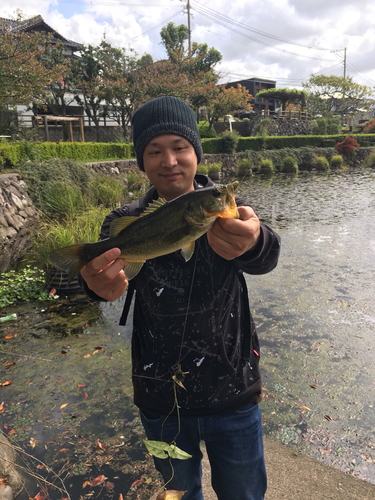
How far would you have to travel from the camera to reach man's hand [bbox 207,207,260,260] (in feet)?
5.17

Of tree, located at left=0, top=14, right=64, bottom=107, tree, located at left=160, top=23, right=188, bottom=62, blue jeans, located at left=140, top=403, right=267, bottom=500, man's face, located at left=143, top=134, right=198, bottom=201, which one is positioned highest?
tree, located at left=160, top=23, right=188, bottom=62

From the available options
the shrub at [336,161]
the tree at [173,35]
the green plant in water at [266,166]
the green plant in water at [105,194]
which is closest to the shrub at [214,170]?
the green plant in water at [266,166]

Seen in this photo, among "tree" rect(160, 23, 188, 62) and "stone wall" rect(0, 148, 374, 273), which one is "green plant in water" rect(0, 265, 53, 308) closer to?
"stone wall" rect(0, 148, 374, 273)

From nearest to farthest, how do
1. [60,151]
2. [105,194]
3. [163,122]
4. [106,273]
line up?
1. [106,273]
2. [163,122]
3. [105,194]
4. [60,151]

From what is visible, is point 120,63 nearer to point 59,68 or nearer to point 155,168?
point 59,68

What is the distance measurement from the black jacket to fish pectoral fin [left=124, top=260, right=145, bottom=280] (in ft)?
0.53

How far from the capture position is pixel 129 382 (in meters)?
4.47

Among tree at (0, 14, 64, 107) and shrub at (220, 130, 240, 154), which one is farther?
shrub at (220, 130, 240, 154)

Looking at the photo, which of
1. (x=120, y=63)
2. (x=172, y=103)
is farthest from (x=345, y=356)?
(x=120, y=63)

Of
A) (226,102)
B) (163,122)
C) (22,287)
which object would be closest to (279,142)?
(226,102)

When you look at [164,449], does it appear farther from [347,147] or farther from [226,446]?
[347,147]

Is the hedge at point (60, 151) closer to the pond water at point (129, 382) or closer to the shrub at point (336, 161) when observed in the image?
the pond water at point (129, 382)

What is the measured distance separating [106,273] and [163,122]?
3.06 ft

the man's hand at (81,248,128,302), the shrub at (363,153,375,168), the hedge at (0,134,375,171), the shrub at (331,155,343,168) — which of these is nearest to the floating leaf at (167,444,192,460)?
the man's hand at (81,248,128,302)
